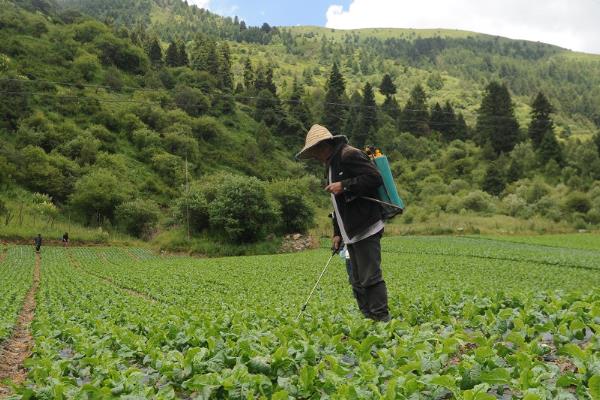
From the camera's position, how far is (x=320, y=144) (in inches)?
279

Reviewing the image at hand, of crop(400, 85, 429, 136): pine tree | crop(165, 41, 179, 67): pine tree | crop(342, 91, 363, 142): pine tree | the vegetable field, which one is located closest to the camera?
the vegetable field

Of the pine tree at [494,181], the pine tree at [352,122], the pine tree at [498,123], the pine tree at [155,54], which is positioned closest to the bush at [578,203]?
the pine tree at [494,181]

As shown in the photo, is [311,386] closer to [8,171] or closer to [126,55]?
[8,171]

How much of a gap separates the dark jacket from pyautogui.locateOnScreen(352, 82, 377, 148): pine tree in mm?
95488

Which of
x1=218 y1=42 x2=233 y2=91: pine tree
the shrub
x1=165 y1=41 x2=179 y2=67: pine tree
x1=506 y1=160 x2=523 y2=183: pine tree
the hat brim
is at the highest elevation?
x1=165 y1=41 x2=179 y2=67: pine tree

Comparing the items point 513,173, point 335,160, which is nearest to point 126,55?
point 513,173

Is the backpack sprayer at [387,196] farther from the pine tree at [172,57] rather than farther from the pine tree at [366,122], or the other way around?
the pine tree at [172,57]

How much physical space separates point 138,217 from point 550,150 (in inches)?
2679

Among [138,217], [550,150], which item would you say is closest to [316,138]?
[138,217]

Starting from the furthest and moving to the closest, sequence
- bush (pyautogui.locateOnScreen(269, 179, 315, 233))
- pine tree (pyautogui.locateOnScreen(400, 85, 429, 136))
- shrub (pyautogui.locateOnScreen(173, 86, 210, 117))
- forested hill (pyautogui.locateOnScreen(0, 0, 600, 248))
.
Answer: pine tree (pyautogui.locateOnScreen(400, 85, 429, 136)) < shrub (pyautogui.locateOnScreen(173, 86, 210, 117)) < forested hill (pyautogui.locateOnScreen(0, 0, 600, 248)) < bush (pyautogui.locateOnScreen(269, 179, 315, 233))

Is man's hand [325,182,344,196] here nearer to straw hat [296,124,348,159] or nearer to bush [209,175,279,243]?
straw hat [296,124,348,159]

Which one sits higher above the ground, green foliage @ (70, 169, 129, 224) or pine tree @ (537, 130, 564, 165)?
pine tree @ (537, 130, 564, 165)

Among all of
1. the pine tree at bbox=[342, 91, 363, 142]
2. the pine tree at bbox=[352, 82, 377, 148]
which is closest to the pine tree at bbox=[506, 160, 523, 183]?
the pine tree at bbox=[352, 82, 377, 148]

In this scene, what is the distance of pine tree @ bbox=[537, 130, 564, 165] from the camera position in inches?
3354
